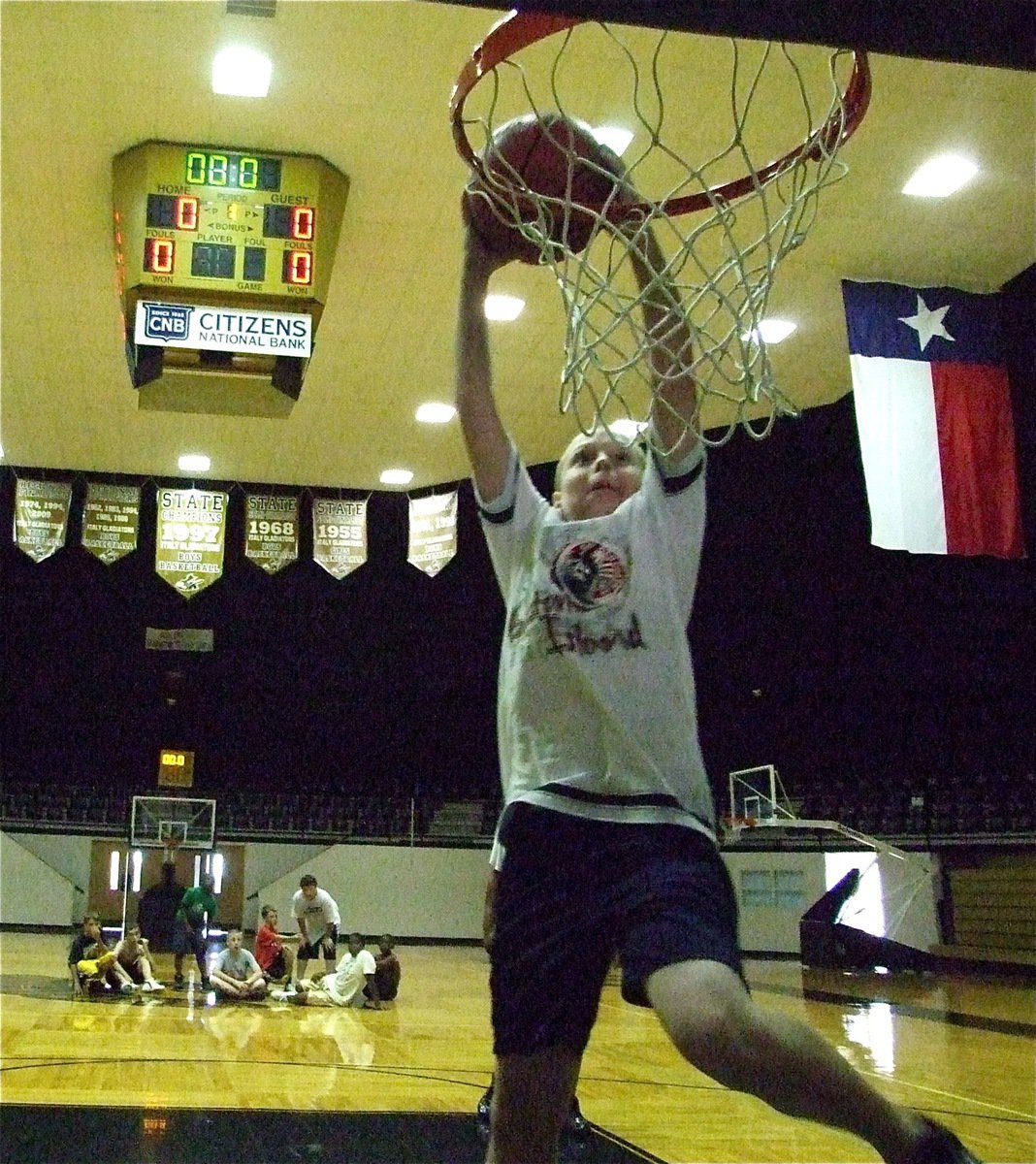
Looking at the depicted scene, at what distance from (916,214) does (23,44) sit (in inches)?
225

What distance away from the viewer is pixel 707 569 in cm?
1565

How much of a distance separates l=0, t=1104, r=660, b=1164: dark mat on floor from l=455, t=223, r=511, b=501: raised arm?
253 centimetres

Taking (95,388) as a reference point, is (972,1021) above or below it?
below

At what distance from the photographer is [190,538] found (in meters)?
12.5

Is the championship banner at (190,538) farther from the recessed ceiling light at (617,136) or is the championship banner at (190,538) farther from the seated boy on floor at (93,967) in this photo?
the recessed ceiling light at (617,136)

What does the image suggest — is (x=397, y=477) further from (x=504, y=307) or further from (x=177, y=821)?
(x=177, y=821)

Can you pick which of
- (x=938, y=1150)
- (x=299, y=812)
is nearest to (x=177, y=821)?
(x=299, y=812)

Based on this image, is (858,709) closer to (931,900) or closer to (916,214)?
(931,900)

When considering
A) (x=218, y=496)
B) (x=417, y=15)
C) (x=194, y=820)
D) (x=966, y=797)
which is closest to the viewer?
(x=417, y=15)

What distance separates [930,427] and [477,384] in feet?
→ 23.2

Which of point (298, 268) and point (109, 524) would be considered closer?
point (298, 268)

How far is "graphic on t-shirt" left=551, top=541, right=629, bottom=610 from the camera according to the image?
2.10 meters

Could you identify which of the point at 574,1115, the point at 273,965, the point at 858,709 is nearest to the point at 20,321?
the point at 273,965

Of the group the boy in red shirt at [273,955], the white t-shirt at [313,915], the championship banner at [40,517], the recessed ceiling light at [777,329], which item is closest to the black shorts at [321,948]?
the white t-shirt at [313,915]
